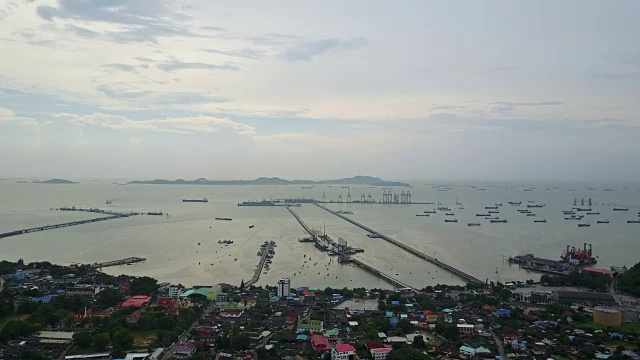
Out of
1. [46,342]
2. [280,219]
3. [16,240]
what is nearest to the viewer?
[46,342]

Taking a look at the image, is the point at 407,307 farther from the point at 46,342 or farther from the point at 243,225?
the point at 243,225

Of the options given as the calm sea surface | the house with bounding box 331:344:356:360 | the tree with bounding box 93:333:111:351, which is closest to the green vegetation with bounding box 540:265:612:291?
the calm sea surface

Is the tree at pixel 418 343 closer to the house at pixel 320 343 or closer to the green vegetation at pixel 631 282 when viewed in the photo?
the house at pixel 320 343

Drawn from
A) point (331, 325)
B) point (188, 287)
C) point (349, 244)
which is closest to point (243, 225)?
point (349, 244)

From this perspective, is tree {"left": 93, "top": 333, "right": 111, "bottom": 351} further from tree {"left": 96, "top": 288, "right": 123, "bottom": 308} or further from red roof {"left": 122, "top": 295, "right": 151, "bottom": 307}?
tree {"left": 96, "top": 288, "right": 123, "bottom": 308}

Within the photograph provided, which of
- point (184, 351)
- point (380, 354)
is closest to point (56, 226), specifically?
point (184, 351)

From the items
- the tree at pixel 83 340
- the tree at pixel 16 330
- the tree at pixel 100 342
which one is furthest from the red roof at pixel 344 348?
the tree at pixel 16 330
